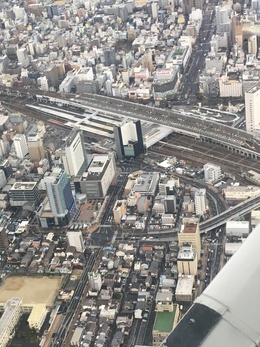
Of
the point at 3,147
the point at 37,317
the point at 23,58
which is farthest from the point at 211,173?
the point at 23,58

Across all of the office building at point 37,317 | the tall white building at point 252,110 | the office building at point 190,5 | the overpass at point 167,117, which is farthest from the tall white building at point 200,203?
the office building at point 190,5

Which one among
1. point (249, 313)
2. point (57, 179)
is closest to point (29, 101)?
point (57, 179)

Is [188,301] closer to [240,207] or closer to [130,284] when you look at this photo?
[130,284]

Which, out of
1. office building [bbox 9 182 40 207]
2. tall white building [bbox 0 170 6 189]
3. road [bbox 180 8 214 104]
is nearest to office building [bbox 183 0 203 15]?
road [bbox 180 8 214 104]

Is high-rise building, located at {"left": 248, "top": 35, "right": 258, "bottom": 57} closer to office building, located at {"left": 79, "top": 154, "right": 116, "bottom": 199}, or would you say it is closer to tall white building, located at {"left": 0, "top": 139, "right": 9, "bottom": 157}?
office building, located at {"left": 79, "top": 154, "right": 116, "bottom": 199}

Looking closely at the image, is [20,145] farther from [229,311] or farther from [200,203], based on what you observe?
[229,311]

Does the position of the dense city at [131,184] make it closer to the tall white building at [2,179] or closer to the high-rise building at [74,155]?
the high-rise building at [74,155]
